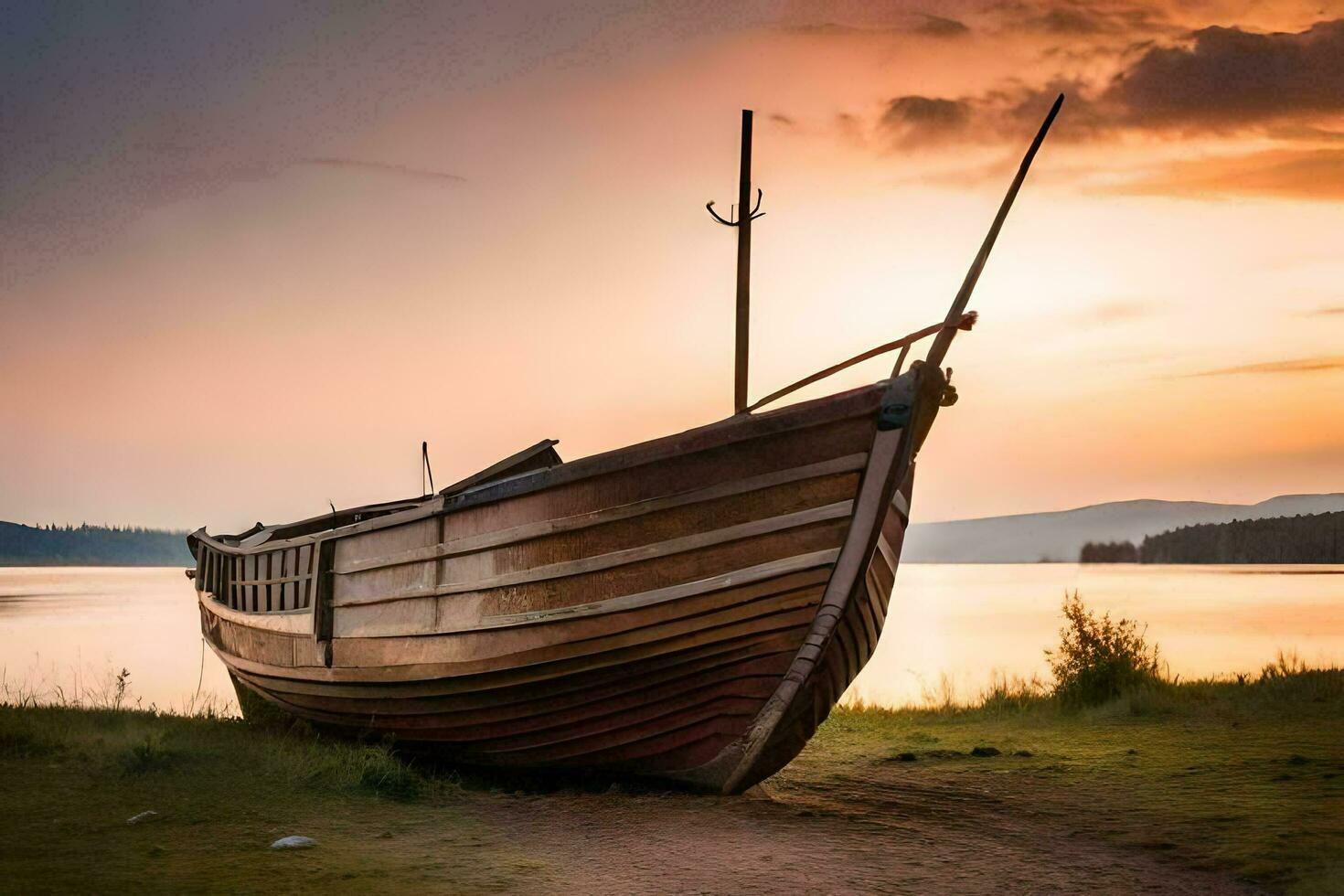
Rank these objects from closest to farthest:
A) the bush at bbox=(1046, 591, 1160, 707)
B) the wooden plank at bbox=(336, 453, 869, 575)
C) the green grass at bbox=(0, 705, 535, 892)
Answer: the green grass at bbox=(0, 705, 535, 892) < the wooden plank at bbox=(336, 453, 869, 575) < the bush at bbox=(1046, 591, 1160, 707)

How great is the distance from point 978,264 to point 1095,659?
7461 millimetres

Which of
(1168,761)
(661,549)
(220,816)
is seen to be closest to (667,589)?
(661,549)

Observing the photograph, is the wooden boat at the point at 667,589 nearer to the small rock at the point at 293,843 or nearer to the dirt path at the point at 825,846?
the dirt path at the point at 825,846

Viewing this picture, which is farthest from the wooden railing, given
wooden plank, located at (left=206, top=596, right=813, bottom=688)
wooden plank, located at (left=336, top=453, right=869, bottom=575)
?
wooden plank, located at (left=336, top=453, right=869, bottom=575)

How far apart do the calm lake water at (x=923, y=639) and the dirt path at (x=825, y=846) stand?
7.96 metres

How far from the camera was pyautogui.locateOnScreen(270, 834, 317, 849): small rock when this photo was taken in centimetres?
636

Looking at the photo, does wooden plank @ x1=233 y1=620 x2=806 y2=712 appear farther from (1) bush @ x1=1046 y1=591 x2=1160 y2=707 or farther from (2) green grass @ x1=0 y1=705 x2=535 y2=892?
(1) bush @ x1=1046 y1=591 x2=1160 y2=707

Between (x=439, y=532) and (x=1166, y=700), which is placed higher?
(x=439, y=532)

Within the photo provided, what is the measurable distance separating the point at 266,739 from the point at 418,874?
5054mm

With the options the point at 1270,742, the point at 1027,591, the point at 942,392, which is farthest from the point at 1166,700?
the point at 1027,591

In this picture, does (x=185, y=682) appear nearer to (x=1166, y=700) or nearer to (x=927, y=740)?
(x=927, y=740)

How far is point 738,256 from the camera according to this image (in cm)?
1052

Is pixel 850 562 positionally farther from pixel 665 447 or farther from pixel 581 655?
pixel 581 655

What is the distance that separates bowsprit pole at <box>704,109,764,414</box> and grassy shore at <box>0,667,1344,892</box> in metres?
3.58
